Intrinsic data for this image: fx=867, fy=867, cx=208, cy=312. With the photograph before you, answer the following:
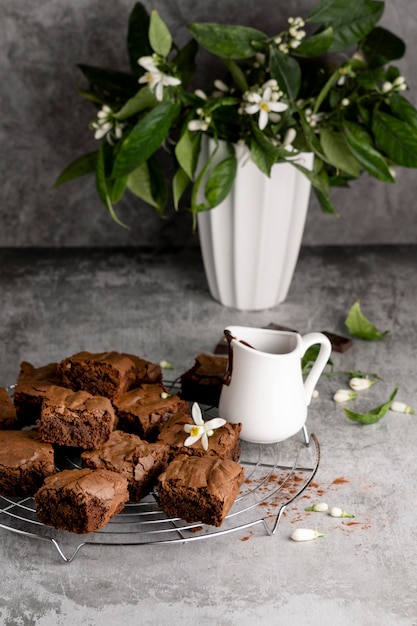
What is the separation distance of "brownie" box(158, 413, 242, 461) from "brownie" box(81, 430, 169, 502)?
3 cm

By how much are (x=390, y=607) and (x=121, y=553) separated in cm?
46

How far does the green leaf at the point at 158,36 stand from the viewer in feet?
7.04

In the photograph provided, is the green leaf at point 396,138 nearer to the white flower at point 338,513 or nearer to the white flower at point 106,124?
the white flower at point 106,124

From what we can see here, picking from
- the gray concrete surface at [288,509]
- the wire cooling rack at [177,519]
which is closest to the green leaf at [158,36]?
the gray concrete surface at [288,509]

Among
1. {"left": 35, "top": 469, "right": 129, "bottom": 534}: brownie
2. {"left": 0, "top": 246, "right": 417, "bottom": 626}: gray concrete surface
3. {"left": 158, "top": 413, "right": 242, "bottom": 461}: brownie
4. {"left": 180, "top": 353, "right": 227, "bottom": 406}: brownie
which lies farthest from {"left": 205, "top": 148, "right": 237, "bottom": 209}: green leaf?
{"left": 35, "top": 469, "right": 129, "bottom": 534}: brownie

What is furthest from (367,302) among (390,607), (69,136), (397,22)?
(390,607)

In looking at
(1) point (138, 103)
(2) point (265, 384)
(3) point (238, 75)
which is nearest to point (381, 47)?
(3) point (238, 75)

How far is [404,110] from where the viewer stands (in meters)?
2.24

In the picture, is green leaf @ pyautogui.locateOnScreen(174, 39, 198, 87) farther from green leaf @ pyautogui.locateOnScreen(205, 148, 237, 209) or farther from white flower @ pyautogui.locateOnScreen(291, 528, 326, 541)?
white flower @ pyautogui.locateOnScreen(291, 528, 326, 541)

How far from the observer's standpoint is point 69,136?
279 centimetres

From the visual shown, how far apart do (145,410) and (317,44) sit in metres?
1.06

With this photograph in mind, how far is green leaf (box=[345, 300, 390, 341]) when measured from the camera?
7.52ft

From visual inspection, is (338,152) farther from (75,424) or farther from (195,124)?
(75,424)

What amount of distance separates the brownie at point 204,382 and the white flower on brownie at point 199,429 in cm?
22
